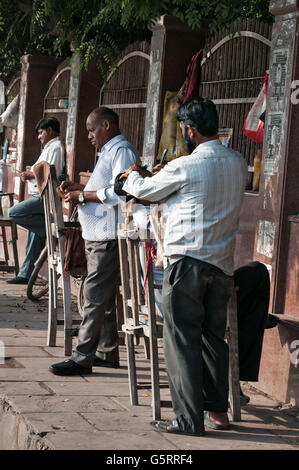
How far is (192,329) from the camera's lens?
16.7 feet

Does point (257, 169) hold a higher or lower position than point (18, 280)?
higher

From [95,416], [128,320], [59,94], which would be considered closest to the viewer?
[95,416]

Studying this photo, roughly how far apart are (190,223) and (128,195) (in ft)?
2.27

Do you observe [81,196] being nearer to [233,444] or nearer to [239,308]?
[239,308]

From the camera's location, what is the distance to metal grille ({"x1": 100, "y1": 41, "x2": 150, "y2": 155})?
10201 mm

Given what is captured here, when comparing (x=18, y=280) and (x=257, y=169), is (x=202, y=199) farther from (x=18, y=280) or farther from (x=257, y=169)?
(x=18, y=280)

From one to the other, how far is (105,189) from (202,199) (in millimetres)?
1589

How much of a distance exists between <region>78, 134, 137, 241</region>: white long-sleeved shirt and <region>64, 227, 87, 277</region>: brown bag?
1.99ft

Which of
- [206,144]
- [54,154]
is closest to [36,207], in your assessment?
[54,154]

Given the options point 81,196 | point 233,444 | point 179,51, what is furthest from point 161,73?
point 233,444

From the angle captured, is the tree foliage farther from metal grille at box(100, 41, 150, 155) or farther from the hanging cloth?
the hanging cloth

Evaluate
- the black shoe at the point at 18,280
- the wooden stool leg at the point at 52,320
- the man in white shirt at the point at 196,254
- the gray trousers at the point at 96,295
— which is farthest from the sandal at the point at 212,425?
the black shoe at the point at 18,280

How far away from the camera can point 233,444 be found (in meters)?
5.00

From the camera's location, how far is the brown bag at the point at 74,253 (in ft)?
24.1
